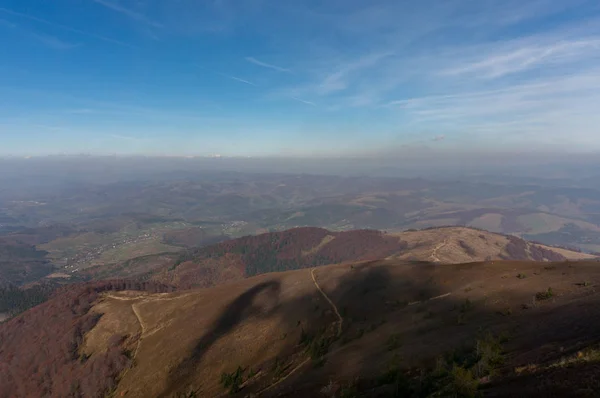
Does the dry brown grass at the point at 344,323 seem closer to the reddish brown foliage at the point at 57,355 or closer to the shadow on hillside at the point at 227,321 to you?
the shadow on hillside at the point at 227,321

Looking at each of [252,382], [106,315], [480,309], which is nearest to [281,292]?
[252,382]

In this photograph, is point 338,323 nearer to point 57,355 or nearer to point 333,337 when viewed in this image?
point 333,337

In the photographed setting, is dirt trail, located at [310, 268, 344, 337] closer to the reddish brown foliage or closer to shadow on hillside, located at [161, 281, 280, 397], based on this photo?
shadow on hillside, located at [161, 281, 280, 397]

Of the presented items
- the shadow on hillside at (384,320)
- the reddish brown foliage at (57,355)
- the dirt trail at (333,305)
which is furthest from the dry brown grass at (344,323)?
the reddish brown foliage at (57,355)

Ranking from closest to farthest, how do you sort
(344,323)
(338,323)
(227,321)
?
(344,323) < (338,323) < (227,321)

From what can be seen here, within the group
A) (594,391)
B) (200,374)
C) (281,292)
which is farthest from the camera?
(281,292)

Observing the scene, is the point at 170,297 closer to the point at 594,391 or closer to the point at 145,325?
the point at 145,325

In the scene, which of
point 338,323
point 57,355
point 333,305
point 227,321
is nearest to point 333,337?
point 338,323
